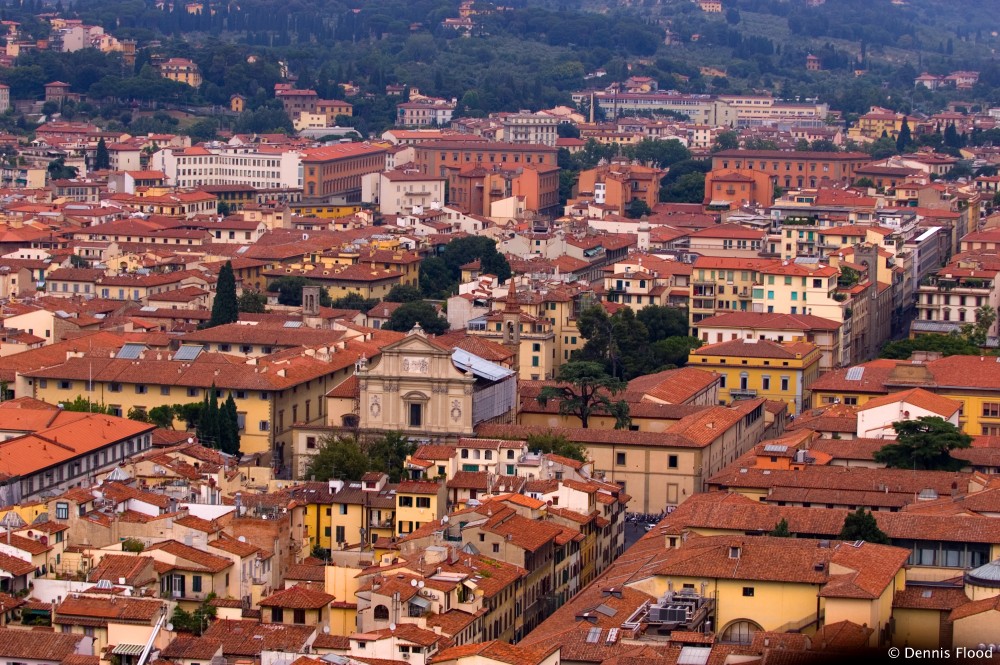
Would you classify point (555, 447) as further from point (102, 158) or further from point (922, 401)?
point (102, 158)

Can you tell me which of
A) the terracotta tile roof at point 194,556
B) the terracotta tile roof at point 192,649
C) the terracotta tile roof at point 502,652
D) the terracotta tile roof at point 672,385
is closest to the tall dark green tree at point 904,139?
the terracotta tile roof at point 672,385

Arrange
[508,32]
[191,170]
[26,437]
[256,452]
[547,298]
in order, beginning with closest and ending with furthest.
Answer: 1. [26,437]
2. [256,452]
3. [547,298]
4. [191,170]
5. [508,32]

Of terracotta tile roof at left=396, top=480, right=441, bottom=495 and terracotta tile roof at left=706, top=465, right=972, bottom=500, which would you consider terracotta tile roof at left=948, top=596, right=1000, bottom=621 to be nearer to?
terracotta tile roof at left=706, top=465, right=972, bottom=500

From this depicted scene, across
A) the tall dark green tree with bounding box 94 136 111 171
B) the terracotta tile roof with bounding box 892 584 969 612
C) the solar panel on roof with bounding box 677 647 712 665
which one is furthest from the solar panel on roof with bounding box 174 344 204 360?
the tall dark green tree with bounding box 94 136 111 171

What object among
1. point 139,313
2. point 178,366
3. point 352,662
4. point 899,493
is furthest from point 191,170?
point 352,662

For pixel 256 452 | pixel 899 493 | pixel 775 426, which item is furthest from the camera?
pixel 775 426

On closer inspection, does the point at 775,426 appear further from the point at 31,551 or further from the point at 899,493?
the point at 31,551
